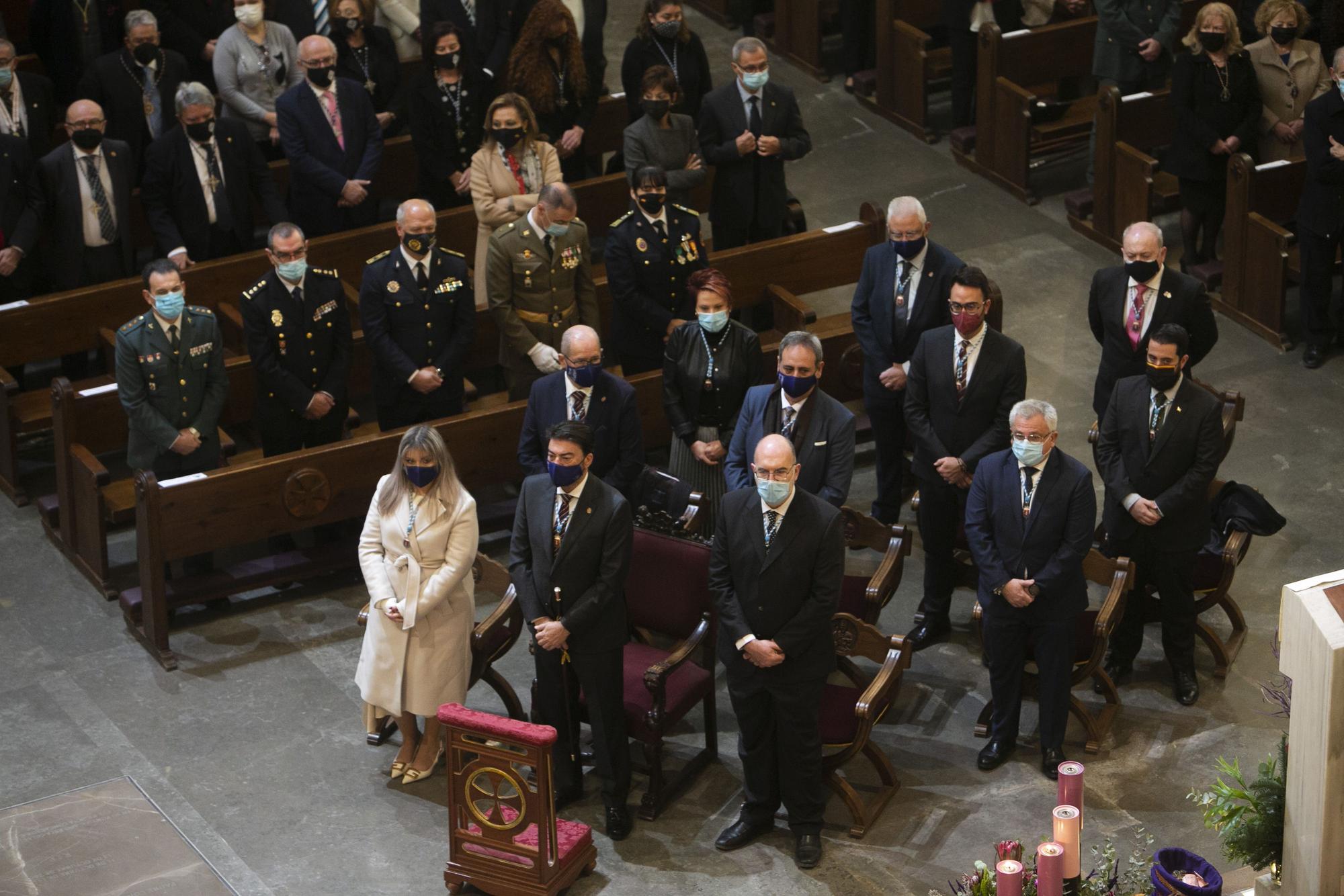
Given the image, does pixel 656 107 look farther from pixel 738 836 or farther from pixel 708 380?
pixel 738 836

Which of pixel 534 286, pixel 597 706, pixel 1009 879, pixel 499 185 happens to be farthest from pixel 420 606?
pixel 1009 879

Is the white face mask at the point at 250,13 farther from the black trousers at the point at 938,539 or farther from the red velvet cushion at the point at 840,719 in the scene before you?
the red velvet cushion at the point at 840,719

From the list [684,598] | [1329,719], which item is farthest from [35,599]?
[1329,719]

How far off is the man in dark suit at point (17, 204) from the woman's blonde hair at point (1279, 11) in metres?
6.04

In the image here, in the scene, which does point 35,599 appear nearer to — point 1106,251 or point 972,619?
point 972,619

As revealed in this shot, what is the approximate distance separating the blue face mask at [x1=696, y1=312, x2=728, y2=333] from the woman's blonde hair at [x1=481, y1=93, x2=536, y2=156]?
1616 millimetres

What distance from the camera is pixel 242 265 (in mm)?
9117

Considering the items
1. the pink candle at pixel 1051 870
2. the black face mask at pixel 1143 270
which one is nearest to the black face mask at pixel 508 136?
the black face mask at pixel 1143 270

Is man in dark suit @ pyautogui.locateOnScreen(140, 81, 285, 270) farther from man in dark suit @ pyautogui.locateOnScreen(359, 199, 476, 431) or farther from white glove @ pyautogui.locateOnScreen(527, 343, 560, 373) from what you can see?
white glove @ pyautogui.locateOnScreen(527, 343, 560, 373)

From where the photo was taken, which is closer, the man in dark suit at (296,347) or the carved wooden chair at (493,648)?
the carved wooden chair at (493,648)

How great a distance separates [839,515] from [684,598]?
0.94m

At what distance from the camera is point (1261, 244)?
32.1 feet

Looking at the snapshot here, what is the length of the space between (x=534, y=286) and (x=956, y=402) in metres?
1.92

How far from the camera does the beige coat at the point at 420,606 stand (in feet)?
22.5
